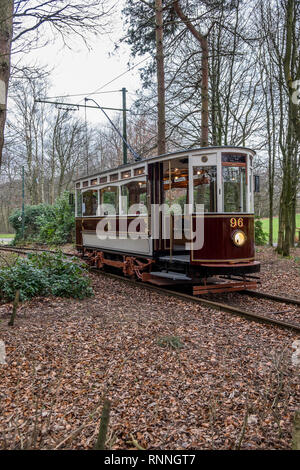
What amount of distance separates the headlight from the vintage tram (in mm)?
21

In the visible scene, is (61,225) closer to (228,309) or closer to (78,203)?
(78,203)

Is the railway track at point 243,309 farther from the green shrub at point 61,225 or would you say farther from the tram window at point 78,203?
the green shrub at point 61,225

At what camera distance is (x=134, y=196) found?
984 centimetres

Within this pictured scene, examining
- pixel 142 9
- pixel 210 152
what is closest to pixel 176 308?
pixel 210 152

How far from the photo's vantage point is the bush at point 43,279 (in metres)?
7.43

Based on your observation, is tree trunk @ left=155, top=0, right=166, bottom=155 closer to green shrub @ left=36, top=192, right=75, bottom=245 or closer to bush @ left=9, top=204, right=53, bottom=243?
green shrub @ left=36, top=192, right=75, bottom=245

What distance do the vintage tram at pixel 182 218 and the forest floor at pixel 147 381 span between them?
1.73 metres

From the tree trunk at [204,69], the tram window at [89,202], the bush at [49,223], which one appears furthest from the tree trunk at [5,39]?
the bush at [49,223]

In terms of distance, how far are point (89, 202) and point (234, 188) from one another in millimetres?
6143

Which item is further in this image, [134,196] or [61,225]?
[61,225]

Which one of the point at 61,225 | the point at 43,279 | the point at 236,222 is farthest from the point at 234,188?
the point at 61,225
